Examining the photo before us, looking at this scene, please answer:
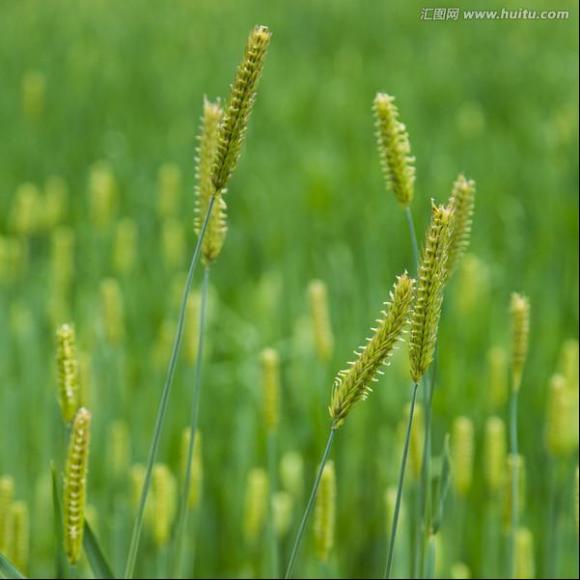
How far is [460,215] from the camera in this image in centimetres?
92

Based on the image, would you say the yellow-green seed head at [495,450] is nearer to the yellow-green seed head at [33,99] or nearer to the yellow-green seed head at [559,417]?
the yellow-green seed head at [559,417]

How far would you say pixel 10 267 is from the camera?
208cm

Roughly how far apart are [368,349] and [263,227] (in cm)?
193

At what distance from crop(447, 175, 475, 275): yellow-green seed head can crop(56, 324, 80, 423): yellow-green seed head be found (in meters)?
0.31

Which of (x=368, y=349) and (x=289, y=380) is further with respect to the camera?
(x=289, y=380)

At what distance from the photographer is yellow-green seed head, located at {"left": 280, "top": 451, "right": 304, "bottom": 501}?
153cm

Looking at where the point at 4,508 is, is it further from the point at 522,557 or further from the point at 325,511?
the point at 522,557

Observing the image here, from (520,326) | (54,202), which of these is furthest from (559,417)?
(54,202)

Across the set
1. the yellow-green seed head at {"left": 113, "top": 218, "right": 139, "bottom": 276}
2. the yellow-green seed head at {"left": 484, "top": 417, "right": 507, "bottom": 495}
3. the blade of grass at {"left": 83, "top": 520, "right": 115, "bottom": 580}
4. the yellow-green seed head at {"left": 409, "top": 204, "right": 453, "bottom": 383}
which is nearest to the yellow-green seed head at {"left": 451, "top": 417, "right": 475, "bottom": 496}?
the yellow-green seed head at {"left": 484, "top": 417, "right": 507, "bottom": 495}

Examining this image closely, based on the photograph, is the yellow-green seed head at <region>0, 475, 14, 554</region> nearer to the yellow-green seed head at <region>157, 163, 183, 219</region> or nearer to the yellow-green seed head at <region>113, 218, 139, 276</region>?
the yellow-green seed head at <region>113, 218, 139, 276</region>

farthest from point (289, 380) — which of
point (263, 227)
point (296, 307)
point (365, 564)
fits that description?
point (263, 227)

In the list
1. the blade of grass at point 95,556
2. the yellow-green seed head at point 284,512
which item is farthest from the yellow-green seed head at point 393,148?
the yellow-green seed head at point 284,512

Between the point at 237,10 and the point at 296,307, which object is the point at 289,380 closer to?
Result: the point at 296,307

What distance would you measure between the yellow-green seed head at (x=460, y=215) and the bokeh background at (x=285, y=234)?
1.86 ft
